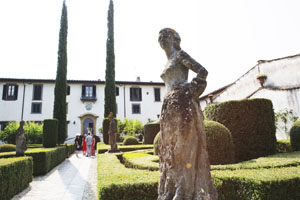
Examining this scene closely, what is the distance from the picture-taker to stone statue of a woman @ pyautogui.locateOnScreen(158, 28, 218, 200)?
2381 mm

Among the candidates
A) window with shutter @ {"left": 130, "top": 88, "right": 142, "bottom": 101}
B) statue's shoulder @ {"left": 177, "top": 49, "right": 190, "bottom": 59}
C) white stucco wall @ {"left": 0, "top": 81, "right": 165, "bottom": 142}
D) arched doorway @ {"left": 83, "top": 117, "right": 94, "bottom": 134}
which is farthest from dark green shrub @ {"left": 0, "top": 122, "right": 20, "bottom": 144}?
statue's shoulder @ {"left": 177, "top": 49, "right": 190, "bottom": 59}

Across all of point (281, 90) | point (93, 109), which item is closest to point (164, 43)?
point (281, 90)

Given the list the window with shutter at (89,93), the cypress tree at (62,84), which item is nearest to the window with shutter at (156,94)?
the window with shutter at (89,93)

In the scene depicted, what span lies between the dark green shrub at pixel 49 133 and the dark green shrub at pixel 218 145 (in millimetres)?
13316

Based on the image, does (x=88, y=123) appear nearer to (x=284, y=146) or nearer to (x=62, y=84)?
(x=62, y=84)

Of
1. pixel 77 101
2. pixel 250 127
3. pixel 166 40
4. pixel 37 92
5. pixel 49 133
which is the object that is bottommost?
pixel 250 127

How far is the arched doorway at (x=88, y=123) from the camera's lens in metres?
27.1

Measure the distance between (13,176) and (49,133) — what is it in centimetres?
1039

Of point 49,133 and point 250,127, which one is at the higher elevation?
point 49,133

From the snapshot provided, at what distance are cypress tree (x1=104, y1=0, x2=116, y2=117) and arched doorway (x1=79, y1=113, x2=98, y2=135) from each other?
5332 mm

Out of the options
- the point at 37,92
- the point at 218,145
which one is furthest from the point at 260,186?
the point at 37,92

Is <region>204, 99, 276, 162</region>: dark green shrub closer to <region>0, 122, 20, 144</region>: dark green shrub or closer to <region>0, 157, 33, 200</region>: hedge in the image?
<region>0, 157, 33, 200</region>: hedge

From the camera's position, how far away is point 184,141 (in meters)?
2.47

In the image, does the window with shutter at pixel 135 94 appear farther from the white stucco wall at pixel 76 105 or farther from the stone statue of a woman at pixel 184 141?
the stone statue of a woman at pixel 184 141
